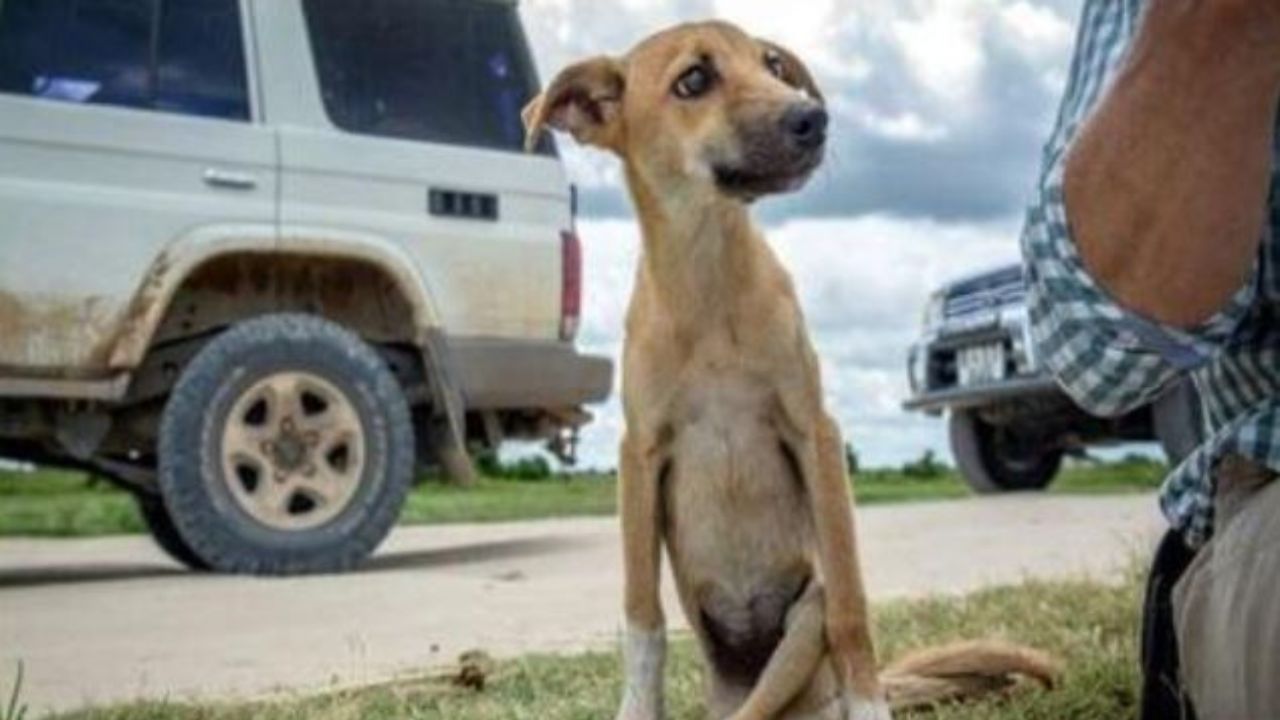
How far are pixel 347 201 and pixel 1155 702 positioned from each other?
5.25m

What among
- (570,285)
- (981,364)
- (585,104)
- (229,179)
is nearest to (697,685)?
(585,104)

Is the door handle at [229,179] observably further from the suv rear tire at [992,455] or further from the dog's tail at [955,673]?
the suv rear tire at [992,455]

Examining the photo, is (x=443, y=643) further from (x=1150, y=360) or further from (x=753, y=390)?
(x=1150, y=360)

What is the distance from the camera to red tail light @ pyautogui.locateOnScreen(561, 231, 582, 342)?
296 inches

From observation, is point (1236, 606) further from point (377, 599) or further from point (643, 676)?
point (377, 599)

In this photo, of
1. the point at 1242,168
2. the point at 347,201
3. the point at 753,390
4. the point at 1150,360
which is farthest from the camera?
the point at 347,201

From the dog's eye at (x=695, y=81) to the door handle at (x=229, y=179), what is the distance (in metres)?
4.18

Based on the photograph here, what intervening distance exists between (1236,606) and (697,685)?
1970mm

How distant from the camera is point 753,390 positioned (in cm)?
269

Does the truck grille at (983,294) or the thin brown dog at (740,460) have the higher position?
the truck grille at (983,294)

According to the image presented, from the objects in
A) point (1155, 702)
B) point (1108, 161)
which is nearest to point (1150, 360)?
point (1108, 161)

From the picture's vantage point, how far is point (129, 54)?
6707 millimetres

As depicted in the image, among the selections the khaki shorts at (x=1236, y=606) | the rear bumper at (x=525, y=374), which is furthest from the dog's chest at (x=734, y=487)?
the rear bumper at (x=525, y=374)

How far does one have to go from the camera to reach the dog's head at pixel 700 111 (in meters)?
2.72
